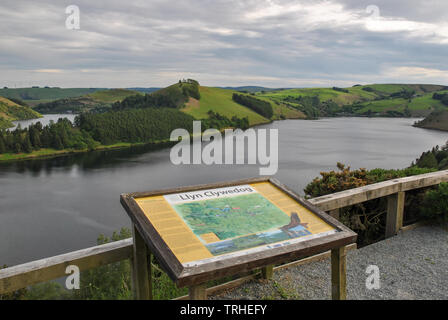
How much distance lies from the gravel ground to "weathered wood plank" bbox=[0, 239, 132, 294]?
4.81 ft

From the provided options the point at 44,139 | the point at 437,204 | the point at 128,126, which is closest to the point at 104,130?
the point at 128,126

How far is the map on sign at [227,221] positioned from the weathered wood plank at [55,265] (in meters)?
0.54

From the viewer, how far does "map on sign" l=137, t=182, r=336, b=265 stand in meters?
2.82

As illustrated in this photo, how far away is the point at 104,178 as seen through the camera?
2023 inches

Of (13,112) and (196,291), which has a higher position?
(196,291)

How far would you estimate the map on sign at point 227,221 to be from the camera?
2.82 m

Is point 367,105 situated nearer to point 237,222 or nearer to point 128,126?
point 128,126

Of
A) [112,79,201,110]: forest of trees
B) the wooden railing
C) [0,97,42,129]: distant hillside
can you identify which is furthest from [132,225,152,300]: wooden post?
[0,97,42,129]: distant hillside

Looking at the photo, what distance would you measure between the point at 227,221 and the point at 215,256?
0.55m

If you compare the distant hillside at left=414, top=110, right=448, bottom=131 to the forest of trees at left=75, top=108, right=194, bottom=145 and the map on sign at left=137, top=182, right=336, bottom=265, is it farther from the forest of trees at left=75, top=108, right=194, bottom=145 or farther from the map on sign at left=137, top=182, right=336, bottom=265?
the map on sign at left=137, top=182, right=336, bottom=265

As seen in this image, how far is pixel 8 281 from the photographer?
2.83 m
